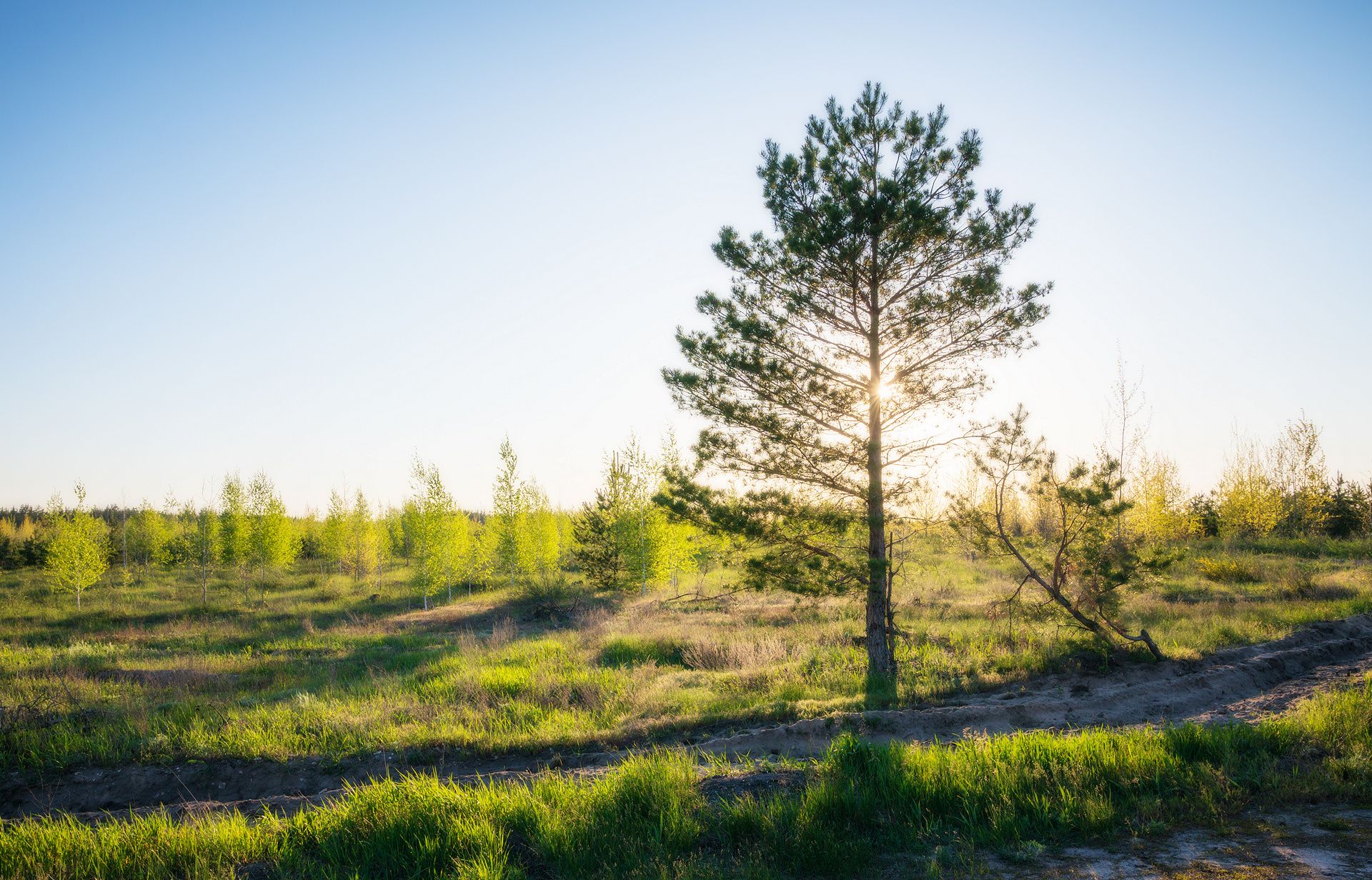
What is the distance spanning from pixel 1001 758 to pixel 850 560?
5761 mm

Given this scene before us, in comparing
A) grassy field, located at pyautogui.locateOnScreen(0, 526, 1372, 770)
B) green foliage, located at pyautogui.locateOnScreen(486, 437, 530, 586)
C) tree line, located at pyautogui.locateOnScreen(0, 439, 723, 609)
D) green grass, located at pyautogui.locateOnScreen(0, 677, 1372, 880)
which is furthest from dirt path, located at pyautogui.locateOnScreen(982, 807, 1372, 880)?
green foliage, located at pyautogui.locateOnScreen(486, 437, 530, 586)

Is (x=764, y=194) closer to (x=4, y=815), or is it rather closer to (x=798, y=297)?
(x=798, y=297)

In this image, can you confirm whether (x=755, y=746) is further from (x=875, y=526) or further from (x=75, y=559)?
(x=75, y=559)

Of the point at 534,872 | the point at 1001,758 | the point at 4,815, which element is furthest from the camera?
the point at 4,815

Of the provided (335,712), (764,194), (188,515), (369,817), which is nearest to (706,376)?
(764,194)

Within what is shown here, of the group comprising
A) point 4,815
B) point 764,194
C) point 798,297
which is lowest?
point 4,815

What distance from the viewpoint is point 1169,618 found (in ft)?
48.8

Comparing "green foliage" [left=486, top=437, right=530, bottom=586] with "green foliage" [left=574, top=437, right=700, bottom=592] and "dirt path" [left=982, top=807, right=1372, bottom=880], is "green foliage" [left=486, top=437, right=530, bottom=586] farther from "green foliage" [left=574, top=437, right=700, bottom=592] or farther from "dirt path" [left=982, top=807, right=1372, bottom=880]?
"dirt path" [left=982, top=807, right=1372, bottom=880]

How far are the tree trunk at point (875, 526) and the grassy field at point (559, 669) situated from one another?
439mm

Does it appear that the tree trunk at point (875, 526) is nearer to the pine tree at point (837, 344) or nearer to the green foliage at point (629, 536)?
the pine tree at point (837, 344)

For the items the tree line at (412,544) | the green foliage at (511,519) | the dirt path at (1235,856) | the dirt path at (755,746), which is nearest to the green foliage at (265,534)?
the tree line at (412,544)

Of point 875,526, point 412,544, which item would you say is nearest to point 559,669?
point 875,526

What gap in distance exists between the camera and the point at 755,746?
8188mm

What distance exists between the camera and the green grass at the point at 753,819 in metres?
4.48
